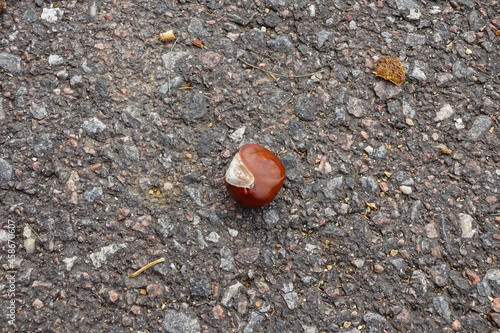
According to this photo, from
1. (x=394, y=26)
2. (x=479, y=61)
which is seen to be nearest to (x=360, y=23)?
(x=394, y=26)

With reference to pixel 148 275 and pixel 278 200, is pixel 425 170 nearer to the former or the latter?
pixel 278 200

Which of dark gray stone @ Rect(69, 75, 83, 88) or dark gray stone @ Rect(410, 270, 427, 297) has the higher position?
dark gray stone @ Rect(69, 75, 83, 88)

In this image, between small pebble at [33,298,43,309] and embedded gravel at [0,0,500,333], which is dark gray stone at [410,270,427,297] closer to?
embedded gravel at [0,0,500,333]

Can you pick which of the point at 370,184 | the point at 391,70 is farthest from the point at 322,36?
the point at 370,184

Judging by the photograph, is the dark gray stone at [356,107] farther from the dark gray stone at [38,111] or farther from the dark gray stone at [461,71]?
the dark gray stone at [38,111]

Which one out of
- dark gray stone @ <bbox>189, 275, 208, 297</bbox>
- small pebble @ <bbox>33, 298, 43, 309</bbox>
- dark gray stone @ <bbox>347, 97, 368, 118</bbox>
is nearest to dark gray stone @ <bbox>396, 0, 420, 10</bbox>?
dark gray stone @ <bbox>347, 97, 368, 118</bbox>

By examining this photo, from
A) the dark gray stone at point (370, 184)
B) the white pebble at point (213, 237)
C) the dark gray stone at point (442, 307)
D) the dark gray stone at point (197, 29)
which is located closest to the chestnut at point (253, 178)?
the white pebble at point (213, 237)
